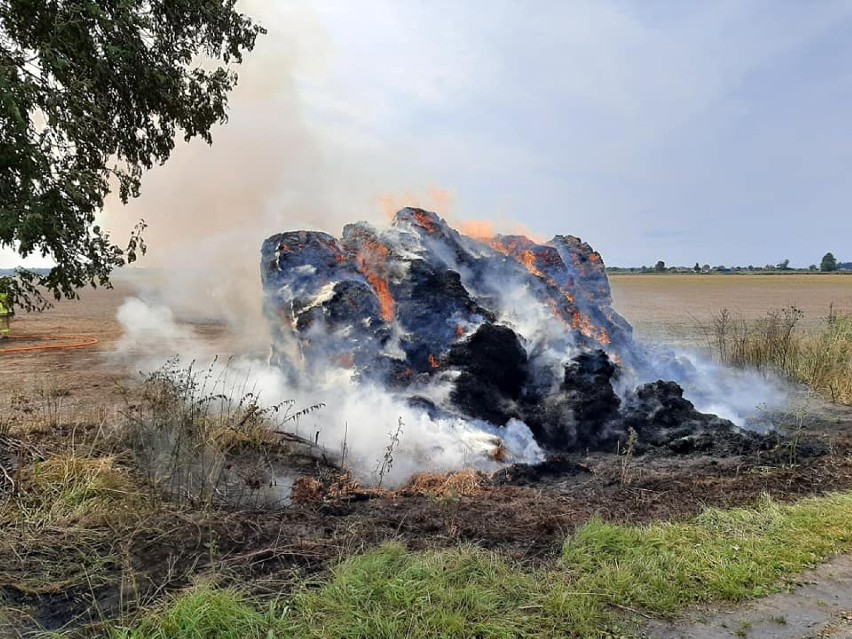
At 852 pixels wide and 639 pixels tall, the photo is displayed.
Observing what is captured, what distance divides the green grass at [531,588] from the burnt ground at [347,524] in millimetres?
309

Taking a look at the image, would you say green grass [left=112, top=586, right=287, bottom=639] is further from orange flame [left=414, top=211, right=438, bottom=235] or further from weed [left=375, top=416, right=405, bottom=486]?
orange flame [left=414, top=211, right=438, bottom=235]

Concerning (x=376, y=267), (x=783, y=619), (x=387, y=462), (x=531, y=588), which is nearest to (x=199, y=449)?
(x=387, y=462)

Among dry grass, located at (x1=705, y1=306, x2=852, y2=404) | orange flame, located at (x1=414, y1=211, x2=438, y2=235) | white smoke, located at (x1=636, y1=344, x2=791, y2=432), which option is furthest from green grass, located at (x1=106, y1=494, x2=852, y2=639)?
dry grass, located at (x1=705, y1=306, x2=852, y2=404)

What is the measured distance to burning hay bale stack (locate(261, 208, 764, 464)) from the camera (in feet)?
29.2

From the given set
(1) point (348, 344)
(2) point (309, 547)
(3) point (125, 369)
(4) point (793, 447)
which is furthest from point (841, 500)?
(3) point (125, 369)

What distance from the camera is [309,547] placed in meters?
4.50

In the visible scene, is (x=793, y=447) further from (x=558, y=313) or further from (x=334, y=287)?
(x=334, y=287)

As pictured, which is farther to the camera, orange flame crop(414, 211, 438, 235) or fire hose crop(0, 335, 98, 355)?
fire hose crop(0, 335, 98, 355)

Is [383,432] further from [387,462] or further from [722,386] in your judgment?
[722,386]

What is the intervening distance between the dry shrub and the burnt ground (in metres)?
0.02

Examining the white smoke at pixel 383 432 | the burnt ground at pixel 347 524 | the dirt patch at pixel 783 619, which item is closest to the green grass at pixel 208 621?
the burnt ground at pixel 347 524

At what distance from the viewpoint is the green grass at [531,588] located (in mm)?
3375

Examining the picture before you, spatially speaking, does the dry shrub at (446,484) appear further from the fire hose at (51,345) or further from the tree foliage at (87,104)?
the fire hose at (51,345)

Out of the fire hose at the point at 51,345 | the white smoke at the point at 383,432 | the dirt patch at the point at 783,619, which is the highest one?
the fire hose at the point at 51,345
